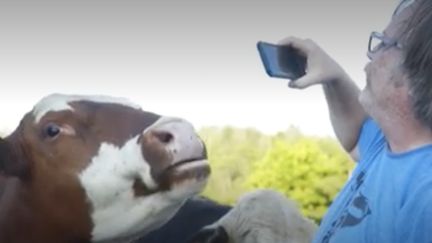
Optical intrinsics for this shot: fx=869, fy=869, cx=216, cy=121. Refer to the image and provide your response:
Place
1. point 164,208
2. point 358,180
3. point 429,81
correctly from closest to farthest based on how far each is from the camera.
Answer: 1. point 429,81
2. point 358,180
3. point 164,208

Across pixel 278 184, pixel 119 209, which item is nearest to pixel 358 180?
pixel 119 209

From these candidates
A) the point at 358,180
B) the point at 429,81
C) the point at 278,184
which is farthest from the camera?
the point at 278,184

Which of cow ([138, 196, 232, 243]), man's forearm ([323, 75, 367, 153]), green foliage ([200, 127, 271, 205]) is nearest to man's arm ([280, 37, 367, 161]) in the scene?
man's forearm ([323, 75, 367, 153])

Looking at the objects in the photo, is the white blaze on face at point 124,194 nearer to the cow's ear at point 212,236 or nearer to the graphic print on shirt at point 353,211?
the cow's ear at point 212,236

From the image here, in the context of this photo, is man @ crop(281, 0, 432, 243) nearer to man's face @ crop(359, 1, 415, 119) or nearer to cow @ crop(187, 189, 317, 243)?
man's face @ crop(359, 1, 415, 119)

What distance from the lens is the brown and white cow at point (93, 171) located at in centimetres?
199

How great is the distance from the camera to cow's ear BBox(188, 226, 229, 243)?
7.50 feet

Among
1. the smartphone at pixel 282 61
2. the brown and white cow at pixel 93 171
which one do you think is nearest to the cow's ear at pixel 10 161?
the brown and white cow at pixel 93 171

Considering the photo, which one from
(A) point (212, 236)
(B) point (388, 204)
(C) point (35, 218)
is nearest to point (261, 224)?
(A) point (212, 236)

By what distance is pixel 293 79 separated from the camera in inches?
85.3

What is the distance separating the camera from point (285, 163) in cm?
1269

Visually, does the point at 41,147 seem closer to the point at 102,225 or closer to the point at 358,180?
the point at 102,225

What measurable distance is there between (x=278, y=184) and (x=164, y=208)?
10658mm

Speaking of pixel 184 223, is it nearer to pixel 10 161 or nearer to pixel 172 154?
pixel 10 161
